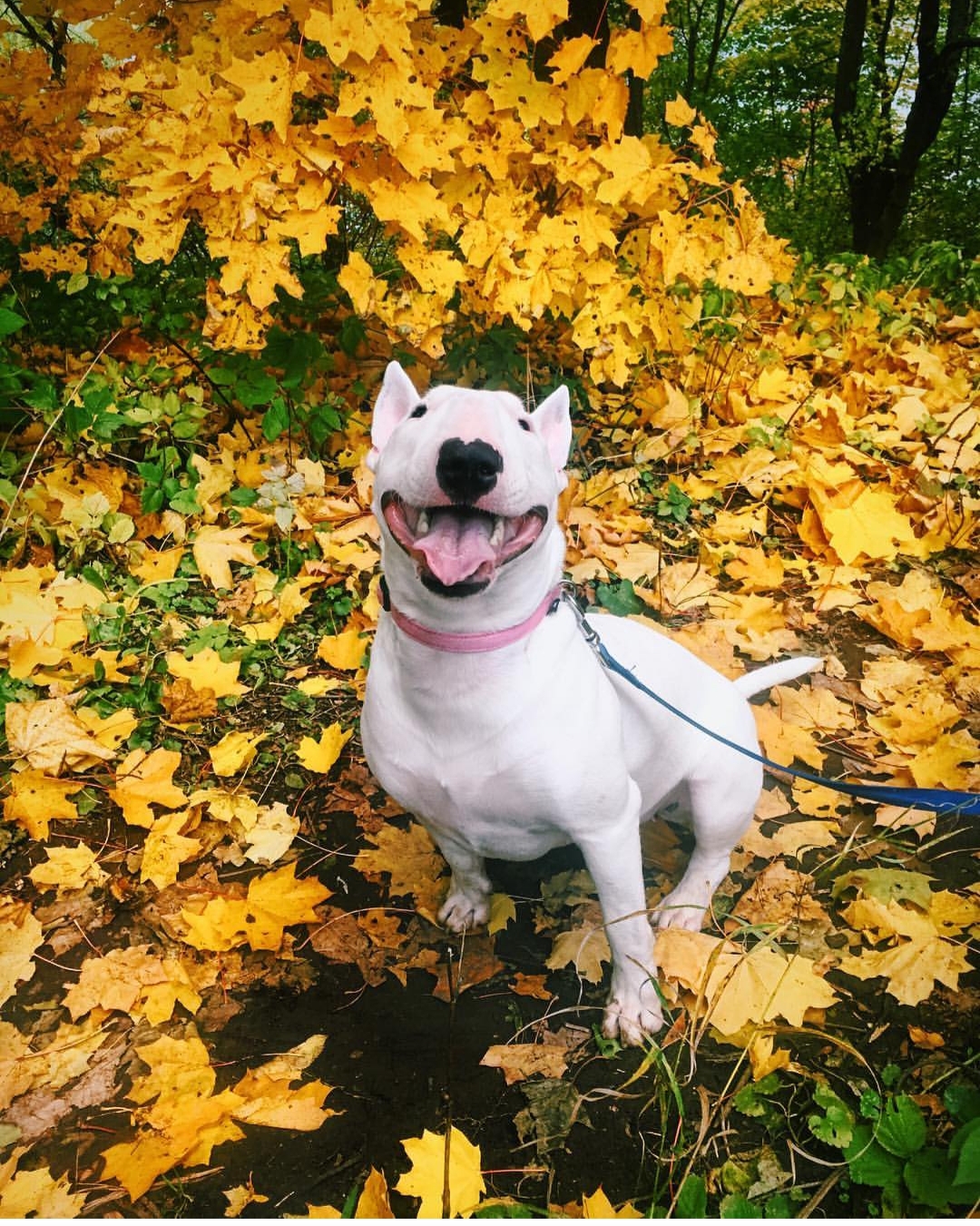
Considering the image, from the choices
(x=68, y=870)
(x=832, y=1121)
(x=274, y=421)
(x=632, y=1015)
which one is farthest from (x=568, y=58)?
(x=832, y=1121)

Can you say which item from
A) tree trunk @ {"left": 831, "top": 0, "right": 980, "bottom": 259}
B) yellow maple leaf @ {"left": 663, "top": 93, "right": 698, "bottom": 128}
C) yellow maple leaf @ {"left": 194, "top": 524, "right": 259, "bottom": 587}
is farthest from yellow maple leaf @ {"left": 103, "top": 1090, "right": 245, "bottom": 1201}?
tree trunk @ {"left": 831, "top": 0, "right": 980, "bottom": 259}

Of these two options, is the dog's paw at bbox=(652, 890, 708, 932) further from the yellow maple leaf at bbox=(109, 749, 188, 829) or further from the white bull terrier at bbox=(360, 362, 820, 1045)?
the yellow maple leaf at bbox=(109, 749, 188, 829)

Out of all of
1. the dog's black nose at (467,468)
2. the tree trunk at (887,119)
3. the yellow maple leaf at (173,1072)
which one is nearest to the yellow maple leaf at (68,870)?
the yellow maple leaf at (173,1072)

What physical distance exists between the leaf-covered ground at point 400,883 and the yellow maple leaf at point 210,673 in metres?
0.01

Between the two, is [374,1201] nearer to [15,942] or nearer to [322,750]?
[15,942]

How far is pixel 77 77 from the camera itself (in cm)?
301

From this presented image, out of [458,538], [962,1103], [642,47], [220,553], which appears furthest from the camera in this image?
[220,553]

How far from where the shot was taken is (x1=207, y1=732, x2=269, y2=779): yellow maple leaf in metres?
2.67

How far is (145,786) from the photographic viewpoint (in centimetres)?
258

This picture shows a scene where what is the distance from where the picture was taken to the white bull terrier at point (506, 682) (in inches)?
58.4

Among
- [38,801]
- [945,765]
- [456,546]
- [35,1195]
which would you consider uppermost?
[456,546]

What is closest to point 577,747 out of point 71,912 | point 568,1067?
point 568,1067

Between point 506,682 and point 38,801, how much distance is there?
66.4 inches

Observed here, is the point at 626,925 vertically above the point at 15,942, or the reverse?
the point at 626,925
